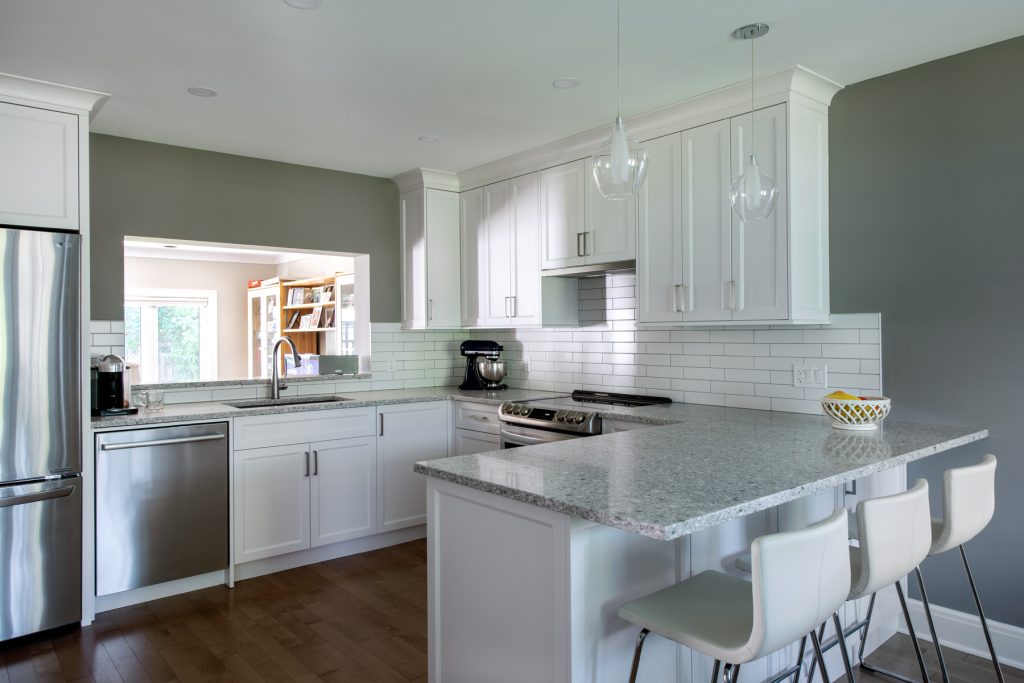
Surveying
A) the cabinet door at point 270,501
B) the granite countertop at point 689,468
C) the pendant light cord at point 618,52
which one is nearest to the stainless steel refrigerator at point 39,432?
the cabinet door at point 270,501

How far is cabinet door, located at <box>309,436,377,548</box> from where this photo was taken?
12.8ft

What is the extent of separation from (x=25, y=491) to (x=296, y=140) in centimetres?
215

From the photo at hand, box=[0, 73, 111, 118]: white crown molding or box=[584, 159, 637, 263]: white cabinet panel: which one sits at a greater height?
box=[0, 73, 111, 118]: white crown molding

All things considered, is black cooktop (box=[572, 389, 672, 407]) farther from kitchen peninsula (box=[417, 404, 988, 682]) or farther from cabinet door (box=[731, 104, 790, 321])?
kitchen peninsula (box=[417, 404, 988, 682])

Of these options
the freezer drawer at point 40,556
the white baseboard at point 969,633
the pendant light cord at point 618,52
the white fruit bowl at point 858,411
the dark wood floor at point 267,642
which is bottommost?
the dark wood floor at point 267,642

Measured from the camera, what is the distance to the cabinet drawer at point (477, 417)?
413 cm

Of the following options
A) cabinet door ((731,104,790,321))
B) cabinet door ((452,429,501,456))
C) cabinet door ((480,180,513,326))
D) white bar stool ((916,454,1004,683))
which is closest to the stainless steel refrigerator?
cabinet door ((452,429,501,456))

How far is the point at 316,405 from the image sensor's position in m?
3.86

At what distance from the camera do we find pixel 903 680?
8.26 ft

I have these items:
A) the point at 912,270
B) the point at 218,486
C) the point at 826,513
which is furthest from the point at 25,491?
the point at 912,270

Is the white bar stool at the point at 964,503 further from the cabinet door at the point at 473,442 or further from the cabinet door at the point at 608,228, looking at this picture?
the cabinet door at the point at 473,442

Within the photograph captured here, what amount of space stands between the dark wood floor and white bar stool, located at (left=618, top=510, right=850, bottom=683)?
4.14 feet

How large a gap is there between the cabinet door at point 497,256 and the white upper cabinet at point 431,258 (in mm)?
291

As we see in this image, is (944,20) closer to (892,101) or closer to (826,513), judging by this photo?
(892,101)
